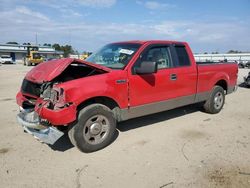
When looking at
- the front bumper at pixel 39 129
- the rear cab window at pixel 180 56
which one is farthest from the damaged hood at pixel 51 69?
the rear cab window at pixel 180 56

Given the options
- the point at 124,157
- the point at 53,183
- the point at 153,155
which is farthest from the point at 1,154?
the point at 153,155

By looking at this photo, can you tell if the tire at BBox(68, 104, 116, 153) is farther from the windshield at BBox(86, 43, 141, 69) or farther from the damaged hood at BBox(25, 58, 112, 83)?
the windshield at BBox(86, 43, 141, 69)

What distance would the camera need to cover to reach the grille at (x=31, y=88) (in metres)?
4.49

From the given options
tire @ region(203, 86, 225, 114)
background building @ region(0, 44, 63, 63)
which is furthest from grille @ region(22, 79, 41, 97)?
background building @ region(0, 44, 63, 63)

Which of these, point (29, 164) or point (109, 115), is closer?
point (29, 164)

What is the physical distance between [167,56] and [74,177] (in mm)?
3320

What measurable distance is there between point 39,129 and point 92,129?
0.89 metres

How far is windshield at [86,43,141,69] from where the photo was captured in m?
4.69

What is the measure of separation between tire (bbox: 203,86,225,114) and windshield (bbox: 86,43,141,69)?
286cm

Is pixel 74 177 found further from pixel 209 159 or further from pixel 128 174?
pixel 209 159

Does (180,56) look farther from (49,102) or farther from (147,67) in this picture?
(49,102)

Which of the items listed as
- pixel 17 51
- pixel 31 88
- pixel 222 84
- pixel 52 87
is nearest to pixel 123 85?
pixel 52 87

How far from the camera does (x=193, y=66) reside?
5.75 m

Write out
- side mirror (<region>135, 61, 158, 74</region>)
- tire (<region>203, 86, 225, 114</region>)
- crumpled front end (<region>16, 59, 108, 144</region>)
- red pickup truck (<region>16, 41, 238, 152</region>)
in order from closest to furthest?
crumpled front end (<region>16, 59, 108, 144</region>) < red pickup truck (<region>16, 41, 238, 152</region>) < side mirror (<region>135, 61, 158, 74</region>) < tire (<region>203, 86, 225, 114</region>)
